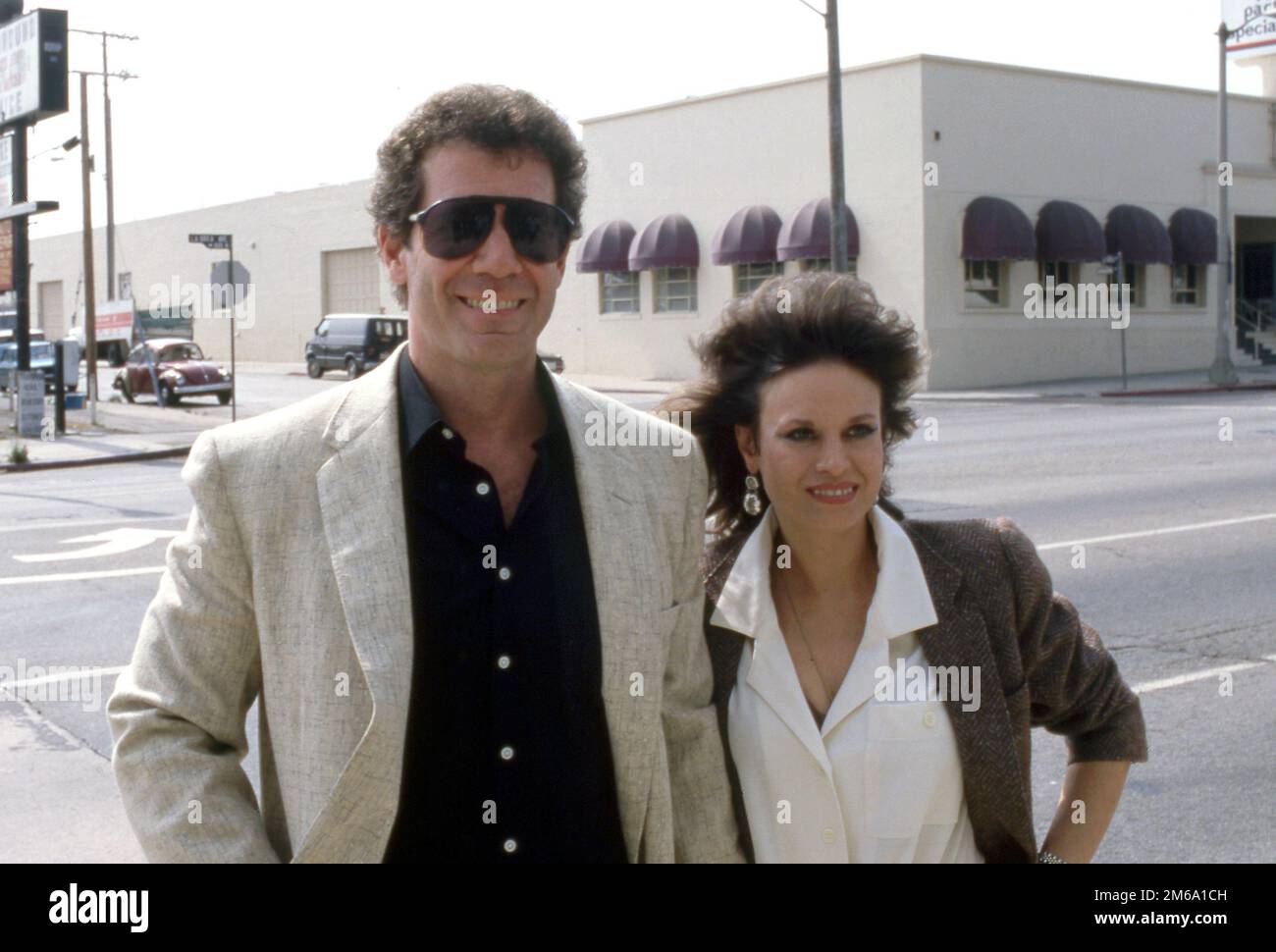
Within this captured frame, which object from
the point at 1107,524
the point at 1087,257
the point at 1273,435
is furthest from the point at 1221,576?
the point at 1087,257

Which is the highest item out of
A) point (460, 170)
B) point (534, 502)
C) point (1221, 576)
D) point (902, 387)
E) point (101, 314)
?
point (101, 314)

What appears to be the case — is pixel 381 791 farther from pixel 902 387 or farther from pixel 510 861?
pixel 902 387

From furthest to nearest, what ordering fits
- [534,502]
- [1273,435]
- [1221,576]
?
1. [1273,435]
2. [1221,576]
3. [534,502]

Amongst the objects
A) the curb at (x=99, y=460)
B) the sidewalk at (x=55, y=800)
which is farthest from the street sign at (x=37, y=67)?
the sidewalk at (x=55, y=800)

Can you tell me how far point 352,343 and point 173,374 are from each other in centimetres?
826

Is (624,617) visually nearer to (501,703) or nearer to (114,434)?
(501,703)

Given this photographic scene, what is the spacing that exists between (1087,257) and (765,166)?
7891 millimetres

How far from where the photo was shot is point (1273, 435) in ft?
64.5

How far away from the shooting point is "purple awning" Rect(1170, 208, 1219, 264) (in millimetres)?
37000

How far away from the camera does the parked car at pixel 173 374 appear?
106 ft

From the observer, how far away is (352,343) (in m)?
39.9

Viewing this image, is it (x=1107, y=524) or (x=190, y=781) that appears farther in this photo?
(x=1107, y=524)

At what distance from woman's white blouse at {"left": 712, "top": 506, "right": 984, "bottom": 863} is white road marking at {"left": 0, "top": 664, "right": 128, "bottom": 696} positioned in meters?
5.49

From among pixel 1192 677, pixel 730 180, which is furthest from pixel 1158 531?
pixel 730 180
